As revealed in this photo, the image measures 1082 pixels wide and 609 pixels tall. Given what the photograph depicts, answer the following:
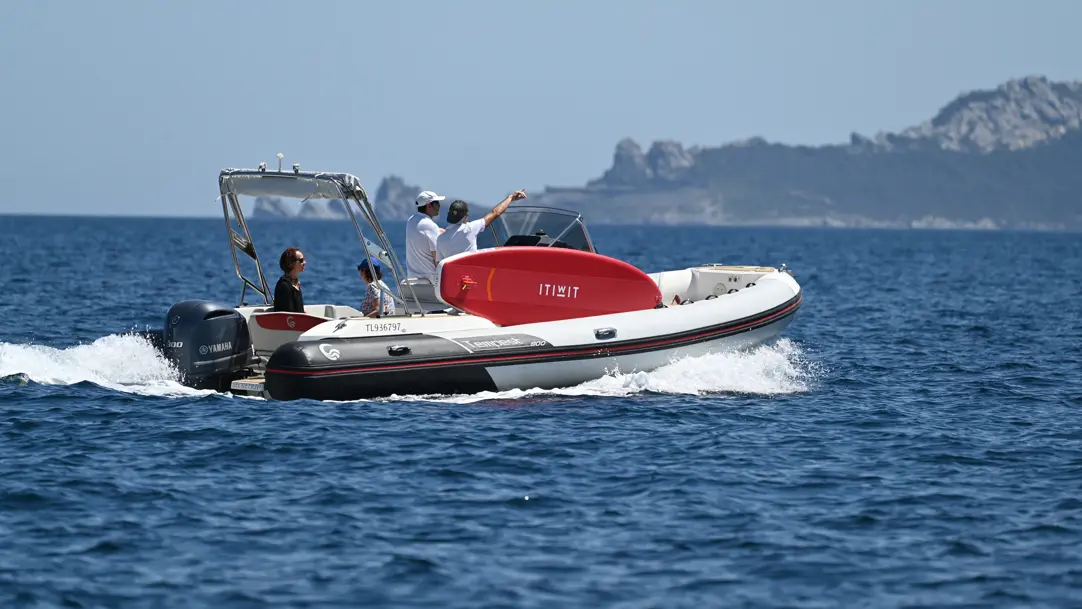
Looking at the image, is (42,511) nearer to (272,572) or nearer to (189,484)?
(189,484)

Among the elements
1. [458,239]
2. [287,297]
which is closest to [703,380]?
[458,239]

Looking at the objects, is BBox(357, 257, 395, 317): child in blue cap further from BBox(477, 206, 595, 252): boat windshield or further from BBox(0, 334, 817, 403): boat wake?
BBox(477, 206, 595, 252): boat windshield

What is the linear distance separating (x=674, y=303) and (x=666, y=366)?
67.0 inches

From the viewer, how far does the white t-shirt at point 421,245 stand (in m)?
12.3

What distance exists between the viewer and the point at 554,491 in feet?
29.1

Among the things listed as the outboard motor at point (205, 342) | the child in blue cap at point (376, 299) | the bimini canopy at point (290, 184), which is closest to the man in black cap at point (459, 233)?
the child in blue cap at point (376, 299)

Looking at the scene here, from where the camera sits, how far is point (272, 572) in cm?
712

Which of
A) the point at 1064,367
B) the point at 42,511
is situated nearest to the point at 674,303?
the point at 1064,367

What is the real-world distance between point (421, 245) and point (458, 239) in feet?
1.20

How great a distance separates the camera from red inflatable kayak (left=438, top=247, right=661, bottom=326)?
1220 cm

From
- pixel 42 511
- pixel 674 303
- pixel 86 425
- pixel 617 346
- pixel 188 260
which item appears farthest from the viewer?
pixel 188 260

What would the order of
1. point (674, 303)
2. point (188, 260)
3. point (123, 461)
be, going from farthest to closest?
1. point (188, 260)
2. point (674, 303)
3. point (123, 461)

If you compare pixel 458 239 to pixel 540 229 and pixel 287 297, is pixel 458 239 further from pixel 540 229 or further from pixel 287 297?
pixel 287 297

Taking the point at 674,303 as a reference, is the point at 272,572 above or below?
below
